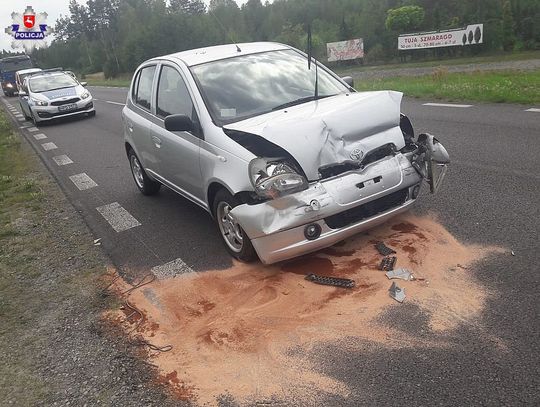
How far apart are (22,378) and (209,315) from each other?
50.7 inches

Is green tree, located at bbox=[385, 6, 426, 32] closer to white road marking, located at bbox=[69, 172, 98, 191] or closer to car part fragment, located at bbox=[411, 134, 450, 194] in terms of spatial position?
white road marking, located at bbox=[69, 172, 98, 191]

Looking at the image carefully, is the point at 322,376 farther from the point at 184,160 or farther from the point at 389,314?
the point at 184,160

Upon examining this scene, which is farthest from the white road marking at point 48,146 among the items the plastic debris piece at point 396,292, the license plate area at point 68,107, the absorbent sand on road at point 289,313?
the plastic debris piece at point 396,292

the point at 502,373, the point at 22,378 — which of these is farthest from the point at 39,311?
the point at 502,373

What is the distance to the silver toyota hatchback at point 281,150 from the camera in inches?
157

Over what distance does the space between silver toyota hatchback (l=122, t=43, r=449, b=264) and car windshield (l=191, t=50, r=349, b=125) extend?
0.03ft

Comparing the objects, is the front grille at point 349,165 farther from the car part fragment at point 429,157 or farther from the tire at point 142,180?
the tire at point 142,180

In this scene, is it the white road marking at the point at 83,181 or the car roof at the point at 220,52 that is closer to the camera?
the car roof at the point at 220,52

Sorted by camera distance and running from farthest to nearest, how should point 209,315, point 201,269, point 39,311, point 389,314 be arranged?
point 201,269 → point 39,311 → point 209,315 → point 389,314

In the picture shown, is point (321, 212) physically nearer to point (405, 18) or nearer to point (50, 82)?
point (50, 82)

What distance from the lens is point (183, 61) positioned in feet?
17.8

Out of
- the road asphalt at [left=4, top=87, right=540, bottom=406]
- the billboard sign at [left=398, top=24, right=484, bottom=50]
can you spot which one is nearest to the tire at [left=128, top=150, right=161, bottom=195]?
the road asphalt at [left=4, top=87, right=540, bottom=406]

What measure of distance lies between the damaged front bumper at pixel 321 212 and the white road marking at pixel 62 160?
7.50 meters

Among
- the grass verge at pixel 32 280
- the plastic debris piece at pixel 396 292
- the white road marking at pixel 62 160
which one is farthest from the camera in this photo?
the white road marking at pixel 62 160
